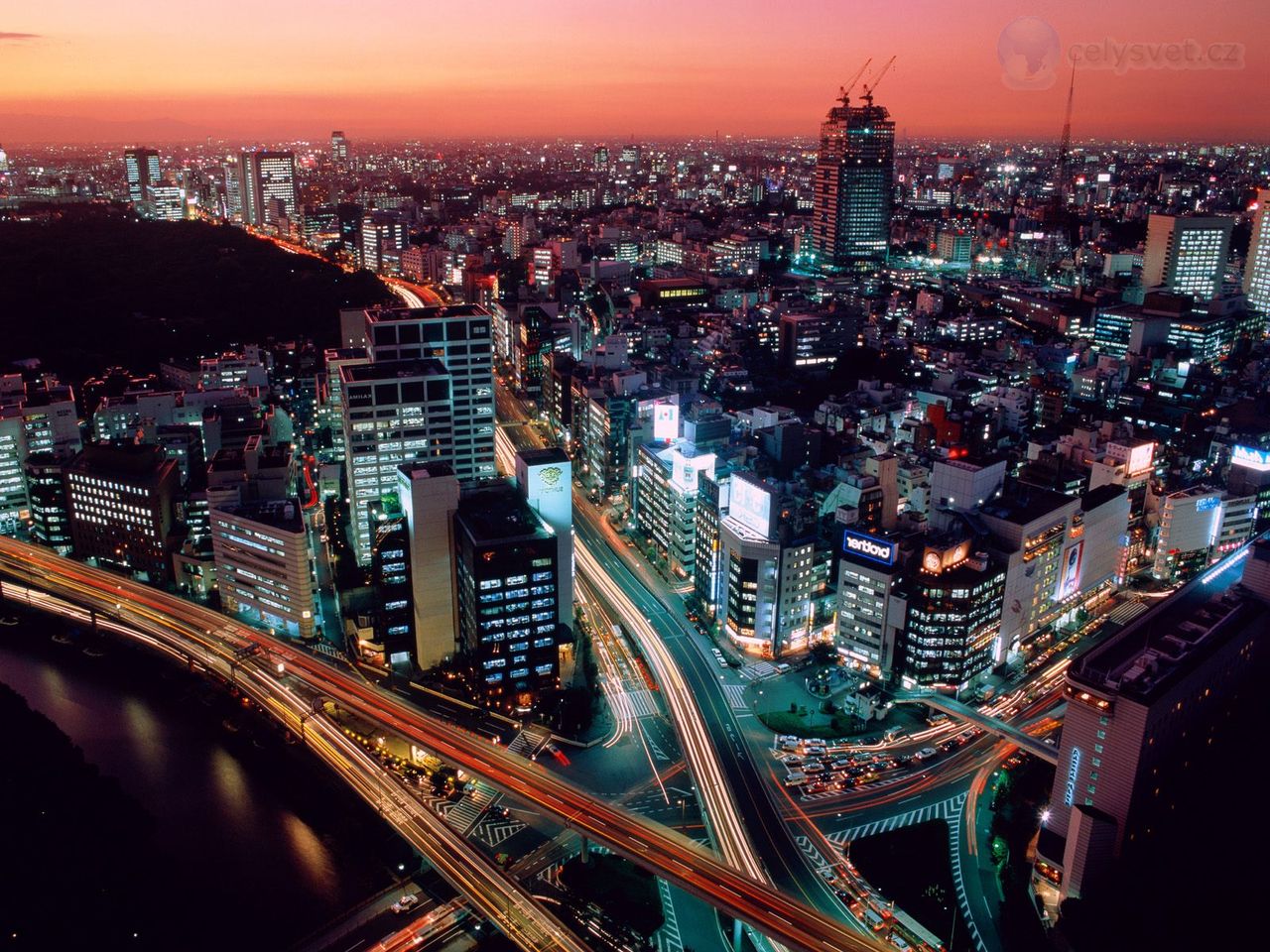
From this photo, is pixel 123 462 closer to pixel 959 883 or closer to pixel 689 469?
pixel 689 469

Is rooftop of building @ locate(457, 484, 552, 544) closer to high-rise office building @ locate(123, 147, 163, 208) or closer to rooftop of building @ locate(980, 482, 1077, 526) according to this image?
rooftop of building @ locate(980, 482, 1077, 526)

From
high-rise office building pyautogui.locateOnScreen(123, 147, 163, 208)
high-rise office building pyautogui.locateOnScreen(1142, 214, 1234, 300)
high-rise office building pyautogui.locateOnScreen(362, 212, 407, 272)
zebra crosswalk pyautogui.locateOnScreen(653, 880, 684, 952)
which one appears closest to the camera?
zebra crosswalk pyautogui.locateOnScreen(653, 880, 684, 952)

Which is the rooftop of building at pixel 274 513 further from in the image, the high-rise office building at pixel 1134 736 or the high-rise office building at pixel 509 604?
the high-rise office building at pixel 1134 736

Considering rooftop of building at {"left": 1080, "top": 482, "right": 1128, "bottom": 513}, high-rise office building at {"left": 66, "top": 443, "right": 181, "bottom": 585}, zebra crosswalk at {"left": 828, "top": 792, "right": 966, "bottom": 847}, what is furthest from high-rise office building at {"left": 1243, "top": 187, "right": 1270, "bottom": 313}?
high-rise office building at {"left": 66, "top": 443, "right": 181, "bottom": 585}

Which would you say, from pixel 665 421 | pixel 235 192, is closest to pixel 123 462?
pixel 665 421

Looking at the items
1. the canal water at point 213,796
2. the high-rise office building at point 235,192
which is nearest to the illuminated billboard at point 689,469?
the canal water at point 213,796
